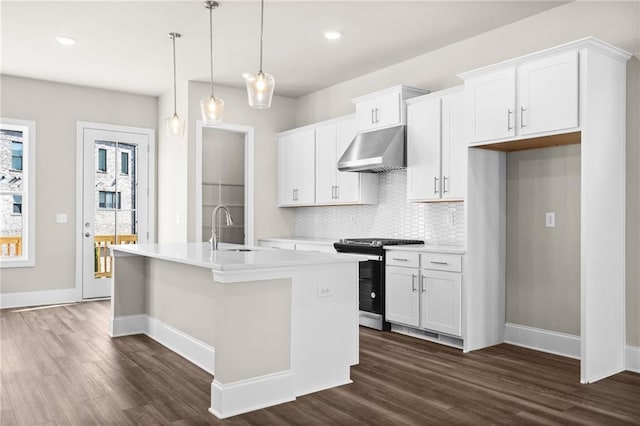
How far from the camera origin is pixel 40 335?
4844 millimetres

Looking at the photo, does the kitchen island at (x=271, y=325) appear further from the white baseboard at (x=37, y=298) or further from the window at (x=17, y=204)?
the window at (x=17, y=204)

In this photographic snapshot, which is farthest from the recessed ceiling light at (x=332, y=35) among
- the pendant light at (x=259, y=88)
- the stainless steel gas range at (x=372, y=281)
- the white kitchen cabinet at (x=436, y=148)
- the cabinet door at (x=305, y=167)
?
the stainless steel gas range at (x=372, y=281)

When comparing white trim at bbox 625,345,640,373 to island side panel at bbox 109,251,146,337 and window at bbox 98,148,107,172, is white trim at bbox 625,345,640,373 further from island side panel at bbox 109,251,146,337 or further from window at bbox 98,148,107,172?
window at bbox 98,148,107,172

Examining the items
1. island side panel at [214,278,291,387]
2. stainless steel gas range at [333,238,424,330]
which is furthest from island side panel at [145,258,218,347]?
stainless steel gas range at [333,238,424,330]

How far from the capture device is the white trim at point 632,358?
149 inches

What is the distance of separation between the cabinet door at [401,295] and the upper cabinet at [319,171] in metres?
1.20

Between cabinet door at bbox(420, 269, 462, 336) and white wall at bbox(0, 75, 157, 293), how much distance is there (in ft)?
15.2

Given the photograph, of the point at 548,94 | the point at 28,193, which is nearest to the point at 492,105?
the point at 548,94

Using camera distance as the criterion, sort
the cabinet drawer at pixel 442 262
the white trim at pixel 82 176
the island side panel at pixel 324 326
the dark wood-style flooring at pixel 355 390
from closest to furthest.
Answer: the dark wood-style flooring at pixel 355 390
the island side panel at pixel 324 326
the cabinet drawer at pixel 442 262
the white trim at pixel 82 176

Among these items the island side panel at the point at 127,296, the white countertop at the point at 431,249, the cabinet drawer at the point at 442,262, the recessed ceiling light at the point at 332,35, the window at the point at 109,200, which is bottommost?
the island side panel at the point at 127,296

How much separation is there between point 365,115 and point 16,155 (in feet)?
14.5

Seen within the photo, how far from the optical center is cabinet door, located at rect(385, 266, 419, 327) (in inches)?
189

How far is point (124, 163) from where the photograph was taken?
7176mm

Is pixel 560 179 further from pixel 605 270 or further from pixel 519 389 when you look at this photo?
pixel 519 389
